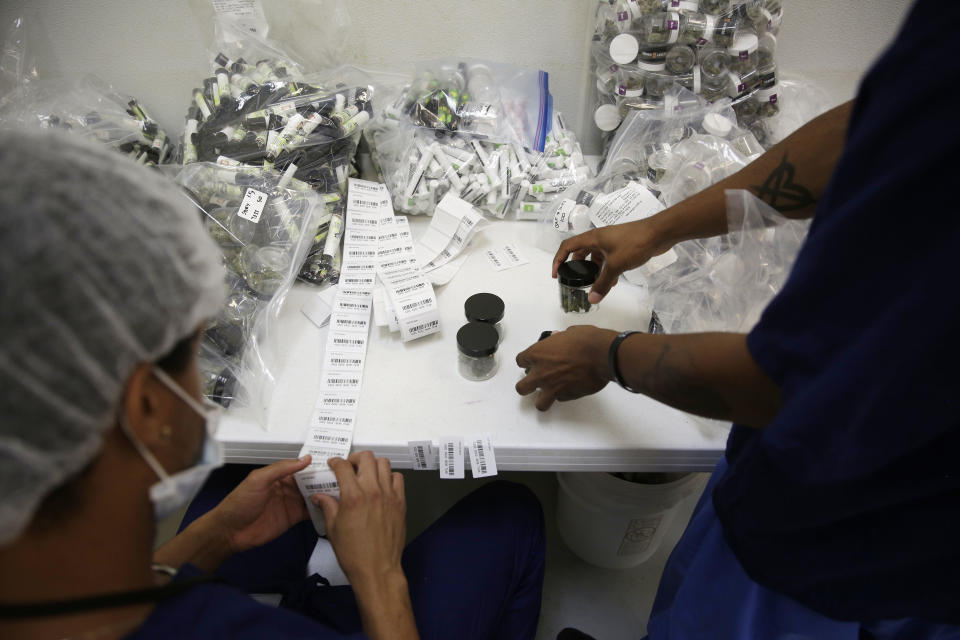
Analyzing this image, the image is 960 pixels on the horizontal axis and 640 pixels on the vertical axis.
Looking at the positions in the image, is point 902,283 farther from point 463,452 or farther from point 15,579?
point 15,579

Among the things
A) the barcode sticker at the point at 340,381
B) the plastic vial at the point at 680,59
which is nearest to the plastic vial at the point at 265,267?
the barcode sticker at the point at 340,381

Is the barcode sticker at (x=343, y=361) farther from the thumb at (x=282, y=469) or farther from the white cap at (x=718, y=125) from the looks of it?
the white cap at (x=718, y=125)

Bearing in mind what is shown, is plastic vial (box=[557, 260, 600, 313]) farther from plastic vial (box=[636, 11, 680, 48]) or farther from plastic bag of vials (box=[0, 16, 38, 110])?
plastic bag of vials (box=[0, 16, 38, 110])

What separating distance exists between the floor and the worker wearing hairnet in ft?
2.93

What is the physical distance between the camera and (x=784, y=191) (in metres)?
0.78

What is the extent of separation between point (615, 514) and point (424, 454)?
0.52m

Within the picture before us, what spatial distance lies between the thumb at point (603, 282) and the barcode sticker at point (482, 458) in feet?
1.11

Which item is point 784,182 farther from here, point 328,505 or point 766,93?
point 328,505

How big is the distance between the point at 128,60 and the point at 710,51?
1.50 meters

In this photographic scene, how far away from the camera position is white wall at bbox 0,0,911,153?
125cm

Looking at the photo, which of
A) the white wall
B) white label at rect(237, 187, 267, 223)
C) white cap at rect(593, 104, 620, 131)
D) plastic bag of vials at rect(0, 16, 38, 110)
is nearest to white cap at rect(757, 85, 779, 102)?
the white wall

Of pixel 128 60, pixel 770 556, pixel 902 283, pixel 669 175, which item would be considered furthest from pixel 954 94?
pixel 128 60

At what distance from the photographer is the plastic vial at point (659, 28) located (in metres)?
1.12

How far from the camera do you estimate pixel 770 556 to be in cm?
63
